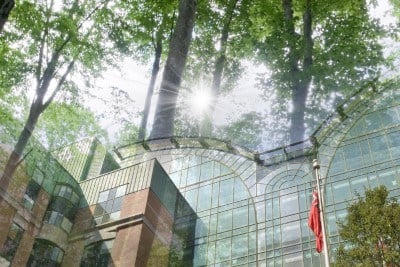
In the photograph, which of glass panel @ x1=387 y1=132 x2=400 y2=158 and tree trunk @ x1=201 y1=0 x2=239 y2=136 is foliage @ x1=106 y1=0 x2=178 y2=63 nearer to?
tree trunk @ x1=201 y1=0 x2=239 y2=136

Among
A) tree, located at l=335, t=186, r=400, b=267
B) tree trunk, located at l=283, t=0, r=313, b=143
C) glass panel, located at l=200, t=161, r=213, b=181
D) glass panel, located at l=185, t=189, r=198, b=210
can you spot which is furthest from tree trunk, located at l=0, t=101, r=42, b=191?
tree trunk, located at l=283, t=0, r=313, b=143

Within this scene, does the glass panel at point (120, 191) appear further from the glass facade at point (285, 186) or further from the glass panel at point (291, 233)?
the glass panel at point (291, 233)

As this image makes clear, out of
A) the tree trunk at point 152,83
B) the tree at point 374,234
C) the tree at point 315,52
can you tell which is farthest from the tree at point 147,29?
the tree at point 374,234

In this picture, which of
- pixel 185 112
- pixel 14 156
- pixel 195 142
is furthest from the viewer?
pixel 185 112

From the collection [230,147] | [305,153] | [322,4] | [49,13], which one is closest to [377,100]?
[305,153]

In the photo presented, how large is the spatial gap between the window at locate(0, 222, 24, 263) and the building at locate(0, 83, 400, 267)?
0.15 ft

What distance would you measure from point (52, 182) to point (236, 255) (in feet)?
33.7

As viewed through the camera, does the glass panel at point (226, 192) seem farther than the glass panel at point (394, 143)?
Yes

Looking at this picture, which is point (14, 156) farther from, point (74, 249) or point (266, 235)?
point (266, 235)

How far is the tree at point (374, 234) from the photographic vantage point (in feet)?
37.0

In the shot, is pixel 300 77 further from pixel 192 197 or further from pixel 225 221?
pixel 225 221

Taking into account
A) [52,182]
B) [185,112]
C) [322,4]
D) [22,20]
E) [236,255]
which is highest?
[322,4]

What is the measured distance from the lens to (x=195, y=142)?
82.8 ft

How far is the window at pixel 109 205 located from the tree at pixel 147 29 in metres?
7.22
